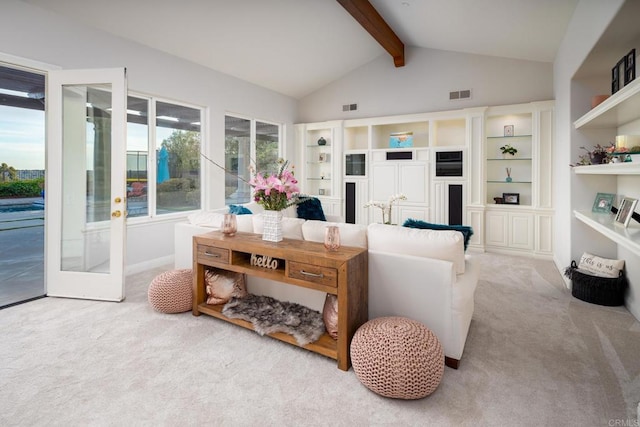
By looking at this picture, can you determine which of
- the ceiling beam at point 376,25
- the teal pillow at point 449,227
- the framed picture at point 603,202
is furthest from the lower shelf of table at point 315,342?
the ceiling beam at point 376,25

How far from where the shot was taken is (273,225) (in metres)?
2.54

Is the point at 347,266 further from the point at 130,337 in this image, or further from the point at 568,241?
the point at 568,241

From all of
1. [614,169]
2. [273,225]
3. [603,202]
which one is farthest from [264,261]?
[603,202]

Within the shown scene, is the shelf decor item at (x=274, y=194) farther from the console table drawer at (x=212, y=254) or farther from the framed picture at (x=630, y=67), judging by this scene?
the framed picture at (x=630, y=67)

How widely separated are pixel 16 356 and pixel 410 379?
101 inches

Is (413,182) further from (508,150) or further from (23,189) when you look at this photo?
(23,189)

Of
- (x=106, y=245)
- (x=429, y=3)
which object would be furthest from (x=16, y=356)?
(x=429, y=3)

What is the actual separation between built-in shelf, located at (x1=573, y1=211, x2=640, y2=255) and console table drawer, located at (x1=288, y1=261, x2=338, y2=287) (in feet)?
5.54

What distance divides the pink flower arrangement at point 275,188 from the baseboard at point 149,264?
248cm

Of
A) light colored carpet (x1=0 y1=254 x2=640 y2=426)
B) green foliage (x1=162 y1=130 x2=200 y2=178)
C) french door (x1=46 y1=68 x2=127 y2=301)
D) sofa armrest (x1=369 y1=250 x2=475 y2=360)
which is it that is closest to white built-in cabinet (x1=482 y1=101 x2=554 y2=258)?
light colored carpet (x1=0 y1=254 x2=640 y2=426)

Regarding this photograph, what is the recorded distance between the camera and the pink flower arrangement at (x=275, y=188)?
248cm

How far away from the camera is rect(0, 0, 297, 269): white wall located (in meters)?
3.15

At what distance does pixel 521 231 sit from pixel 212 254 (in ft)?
15.3

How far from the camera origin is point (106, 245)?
129 inches
